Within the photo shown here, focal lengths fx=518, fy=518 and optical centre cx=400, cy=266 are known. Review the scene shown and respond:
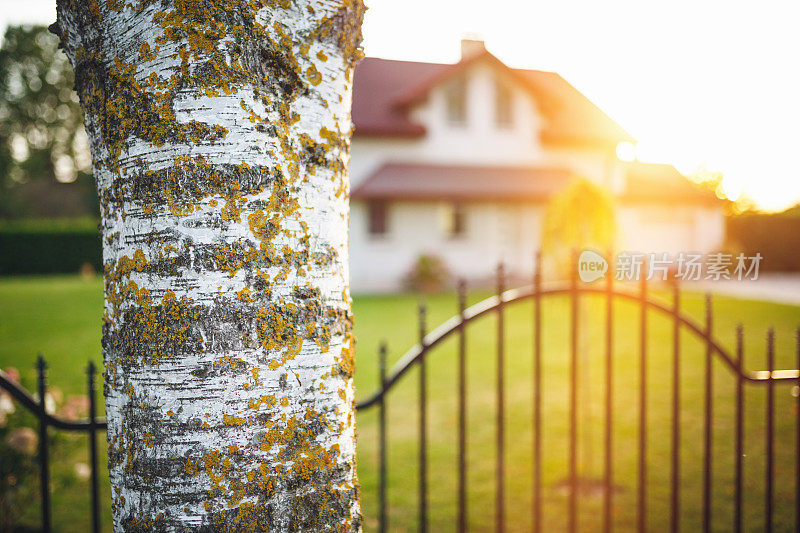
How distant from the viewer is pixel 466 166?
60.8ft

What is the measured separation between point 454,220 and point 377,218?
9.66 feet

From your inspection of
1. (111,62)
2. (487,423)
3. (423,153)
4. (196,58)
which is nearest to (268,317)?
(196,58)

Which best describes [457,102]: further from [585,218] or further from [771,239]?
[771,239]

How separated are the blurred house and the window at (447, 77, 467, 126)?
0.12 feet

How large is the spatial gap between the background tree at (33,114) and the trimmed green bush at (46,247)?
1346cm

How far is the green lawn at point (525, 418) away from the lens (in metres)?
3.90

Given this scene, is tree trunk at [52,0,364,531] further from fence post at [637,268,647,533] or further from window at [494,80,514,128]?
window at [494,80,514,128]

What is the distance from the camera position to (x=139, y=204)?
1146mm

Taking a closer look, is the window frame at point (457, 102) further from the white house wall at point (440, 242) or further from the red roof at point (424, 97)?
the white house wall at point (440, 242)

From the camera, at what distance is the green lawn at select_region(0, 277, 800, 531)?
3.90 m

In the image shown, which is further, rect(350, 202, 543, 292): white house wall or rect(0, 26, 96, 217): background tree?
rect(0, 26, 96, 217): background tree

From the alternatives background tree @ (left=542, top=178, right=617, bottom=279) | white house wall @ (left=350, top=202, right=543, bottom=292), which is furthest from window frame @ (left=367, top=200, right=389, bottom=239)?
background tree @ (left=542, top=178, right=617, bottom=279)

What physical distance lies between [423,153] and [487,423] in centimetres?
1393

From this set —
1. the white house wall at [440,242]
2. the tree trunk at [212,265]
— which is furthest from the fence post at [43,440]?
the white house wall at [440,242]
